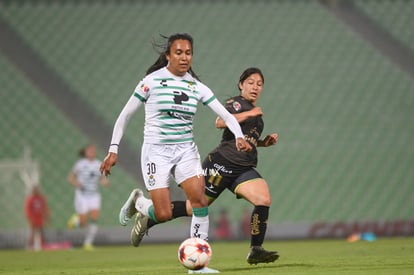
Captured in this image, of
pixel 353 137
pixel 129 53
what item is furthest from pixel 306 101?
pixel 129 53

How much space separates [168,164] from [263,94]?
1235cm

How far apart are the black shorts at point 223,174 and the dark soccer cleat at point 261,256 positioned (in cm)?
71

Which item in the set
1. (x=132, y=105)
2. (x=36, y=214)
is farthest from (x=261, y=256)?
(x=36, y=214)

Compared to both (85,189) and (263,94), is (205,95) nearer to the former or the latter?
(85,189)

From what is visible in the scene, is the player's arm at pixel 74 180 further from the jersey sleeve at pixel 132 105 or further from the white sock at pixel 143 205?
the jersey sleeve at pixel 132 105

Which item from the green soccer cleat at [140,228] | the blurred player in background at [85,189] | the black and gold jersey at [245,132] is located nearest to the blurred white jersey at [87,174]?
the blurred player in background at [85,189]

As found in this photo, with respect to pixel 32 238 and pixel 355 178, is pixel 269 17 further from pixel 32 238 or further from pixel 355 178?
pixel 32 238

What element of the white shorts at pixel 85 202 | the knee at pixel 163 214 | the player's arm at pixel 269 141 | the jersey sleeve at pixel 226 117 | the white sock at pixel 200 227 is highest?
the jersey sleeve at pixel 226 117

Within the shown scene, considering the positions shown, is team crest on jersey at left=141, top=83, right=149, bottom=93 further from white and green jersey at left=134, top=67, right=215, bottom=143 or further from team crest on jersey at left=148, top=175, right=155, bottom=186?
team crest on jersey at left=148, top=175, right=155, bottom=186

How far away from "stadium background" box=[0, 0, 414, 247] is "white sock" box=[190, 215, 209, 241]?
9.34 metres

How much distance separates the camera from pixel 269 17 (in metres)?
21.2

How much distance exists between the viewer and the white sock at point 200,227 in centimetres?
768

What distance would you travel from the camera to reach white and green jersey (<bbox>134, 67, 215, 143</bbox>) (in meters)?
7.54

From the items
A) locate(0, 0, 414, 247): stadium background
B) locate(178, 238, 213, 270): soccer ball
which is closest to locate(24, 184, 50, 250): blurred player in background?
locate(0, 0, 414, 247): stadium background
